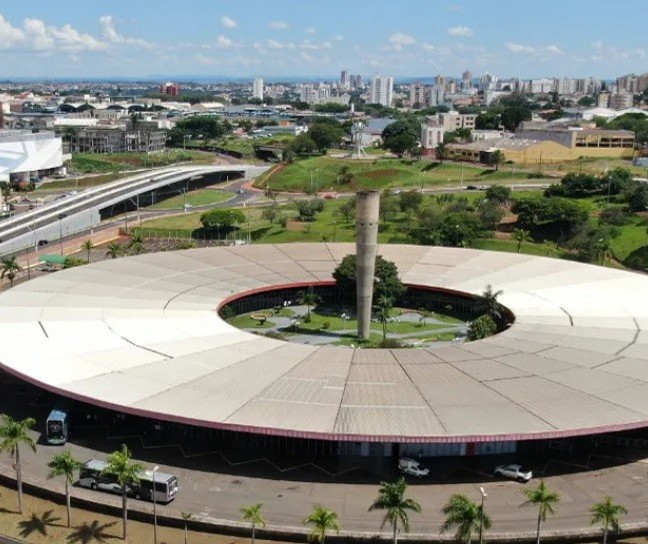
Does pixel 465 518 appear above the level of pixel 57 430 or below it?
above

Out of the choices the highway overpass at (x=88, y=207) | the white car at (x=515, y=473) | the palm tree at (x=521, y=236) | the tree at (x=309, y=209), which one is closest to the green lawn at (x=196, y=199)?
the highway overpass at (x=88, y=207)

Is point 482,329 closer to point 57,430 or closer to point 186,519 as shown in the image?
point 186,519

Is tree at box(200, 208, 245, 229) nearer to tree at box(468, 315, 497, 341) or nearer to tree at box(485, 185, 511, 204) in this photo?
tree at box(485, 185, 511, 204)

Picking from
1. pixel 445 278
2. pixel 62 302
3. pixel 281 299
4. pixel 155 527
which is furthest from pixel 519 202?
pixel 155 527

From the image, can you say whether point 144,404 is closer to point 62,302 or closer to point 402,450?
point 402,450

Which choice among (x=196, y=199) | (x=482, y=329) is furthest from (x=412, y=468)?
(x=196, y=199)

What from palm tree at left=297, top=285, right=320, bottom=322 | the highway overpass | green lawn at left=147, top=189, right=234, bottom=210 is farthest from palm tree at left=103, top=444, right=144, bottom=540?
green lawn at left=147, top=189, right=234, bottom=210

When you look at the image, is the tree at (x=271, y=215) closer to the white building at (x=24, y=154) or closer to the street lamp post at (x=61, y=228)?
the street lamp post at (x=61, y=228)
